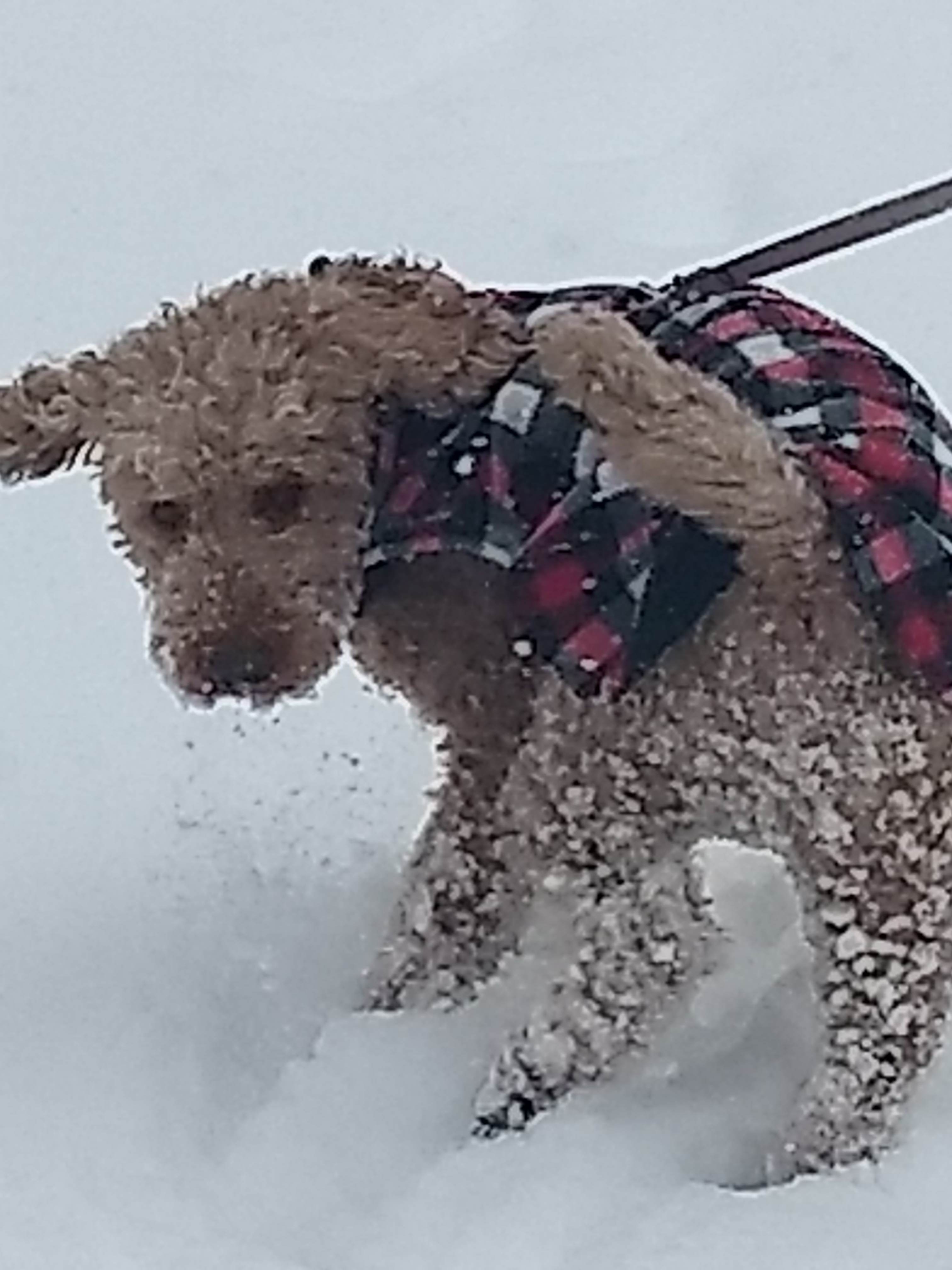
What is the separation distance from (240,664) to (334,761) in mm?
905

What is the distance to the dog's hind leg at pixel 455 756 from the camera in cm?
256

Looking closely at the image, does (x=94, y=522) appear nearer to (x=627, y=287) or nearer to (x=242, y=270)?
(x=242, y=270)

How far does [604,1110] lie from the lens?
267 centimetres

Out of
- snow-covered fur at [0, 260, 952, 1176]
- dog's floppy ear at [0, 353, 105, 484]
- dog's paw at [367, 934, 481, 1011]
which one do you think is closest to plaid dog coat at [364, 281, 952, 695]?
snow-covered fur at [0, 260, 952, 1176]

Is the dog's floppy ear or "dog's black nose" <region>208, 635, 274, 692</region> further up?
the dog's floppy ear

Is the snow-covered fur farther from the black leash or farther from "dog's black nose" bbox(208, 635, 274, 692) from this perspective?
the black leash

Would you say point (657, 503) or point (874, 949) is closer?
point (657, 503)

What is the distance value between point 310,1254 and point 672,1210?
35 cm

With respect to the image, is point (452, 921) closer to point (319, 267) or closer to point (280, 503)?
point (280, 503)

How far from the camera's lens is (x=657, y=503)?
89.3 inches

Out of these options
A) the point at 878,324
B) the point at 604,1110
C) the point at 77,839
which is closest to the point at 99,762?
the point at 77,839

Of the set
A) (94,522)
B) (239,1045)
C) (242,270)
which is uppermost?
(242,270)

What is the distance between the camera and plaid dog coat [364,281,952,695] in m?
2.27

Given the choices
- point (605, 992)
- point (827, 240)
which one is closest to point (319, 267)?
point (827, 240)
